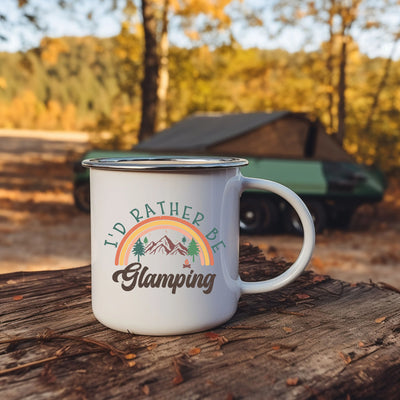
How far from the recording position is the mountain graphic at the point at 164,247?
1.08m

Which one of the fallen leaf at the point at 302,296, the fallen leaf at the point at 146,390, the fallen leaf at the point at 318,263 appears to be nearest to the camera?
the fallen leaf at the point at 146,390

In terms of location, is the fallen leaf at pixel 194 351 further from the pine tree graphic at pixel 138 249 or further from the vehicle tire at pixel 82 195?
the vehicle tire at pixel 82 195

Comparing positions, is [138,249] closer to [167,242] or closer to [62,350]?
[167,242]

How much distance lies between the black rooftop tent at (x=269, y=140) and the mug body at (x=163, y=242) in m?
6.25

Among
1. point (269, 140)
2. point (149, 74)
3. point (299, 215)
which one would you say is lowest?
point (269, 140)

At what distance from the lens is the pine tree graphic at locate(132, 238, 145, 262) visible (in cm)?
109

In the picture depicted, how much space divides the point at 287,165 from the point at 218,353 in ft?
20.7

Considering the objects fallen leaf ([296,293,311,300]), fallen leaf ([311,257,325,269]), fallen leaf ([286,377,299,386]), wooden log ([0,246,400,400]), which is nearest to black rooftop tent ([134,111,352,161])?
fallen leaf ([311,257,325,269])

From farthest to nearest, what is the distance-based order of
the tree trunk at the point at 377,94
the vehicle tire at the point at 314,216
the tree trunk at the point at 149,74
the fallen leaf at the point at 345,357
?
the tree trunk at the point at 377,94 → the tree trunk at the point at 149,74 → the vehicle tire at the point at 314,216 → the fallen leaf at the point at 345,357

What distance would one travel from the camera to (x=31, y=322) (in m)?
1.26

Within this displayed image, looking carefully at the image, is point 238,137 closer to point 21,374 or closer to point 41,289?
point 41,289

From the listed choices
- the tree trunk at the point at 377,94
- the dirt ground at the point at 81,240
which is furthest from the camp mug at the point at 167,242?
the tree trunk at the point at 377,94

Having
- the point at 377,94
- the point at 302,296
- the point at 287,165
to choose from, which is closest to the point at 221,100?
the point at 377,94

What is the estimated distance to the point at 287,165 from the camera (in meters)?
7.23
